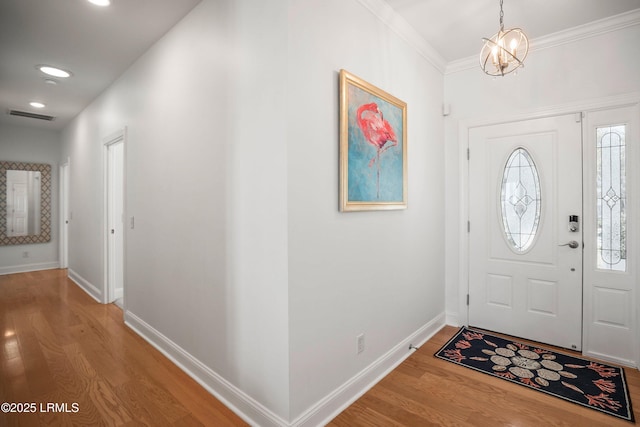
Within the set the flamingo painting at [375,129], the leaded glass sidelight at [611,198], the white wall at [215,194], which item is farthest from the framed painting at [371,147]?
the leaded glass sidelight at [611,198]

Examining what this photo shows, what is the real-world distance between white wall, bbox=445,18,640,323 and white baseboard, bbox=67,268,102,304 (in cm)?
434

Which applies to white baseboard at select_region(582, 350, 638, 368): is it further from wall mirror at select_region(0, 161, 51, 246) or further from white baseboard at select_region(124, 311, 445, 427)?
wall mirror at select_region(0, 161, 51, 246)

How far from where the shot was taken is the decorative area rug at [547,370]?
208 cm

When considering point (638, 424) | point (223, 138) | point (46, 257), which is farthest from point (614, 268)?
point (46, 257)

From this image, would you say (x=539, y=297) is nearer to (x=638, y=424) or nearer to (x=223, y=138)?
(x=638, y=424)

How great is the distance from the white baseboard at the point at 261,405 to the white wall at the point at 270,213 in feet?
0.06

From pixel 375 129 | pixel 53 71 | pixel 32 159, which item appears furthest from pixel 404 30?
pixel 32 159

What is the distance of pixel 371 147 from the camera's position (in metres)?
2.21

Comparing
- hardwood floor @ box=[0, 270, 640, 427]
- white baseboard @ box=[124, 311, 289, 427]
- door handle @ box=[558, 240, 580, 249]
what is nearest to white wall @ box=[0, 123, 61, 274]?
hardwood floor @ box=[0, 270, 640, 427]

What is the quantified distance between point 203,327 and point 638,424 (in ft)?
8.91

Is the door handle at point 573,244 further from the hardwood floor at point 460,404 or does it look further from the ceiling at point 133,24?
the ceiling at point 133,24

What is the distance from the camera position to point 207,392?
2.16 m

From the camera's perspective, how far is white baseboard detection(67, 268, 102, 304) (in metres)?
4.18

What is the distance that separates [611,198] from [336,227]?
237 cm
